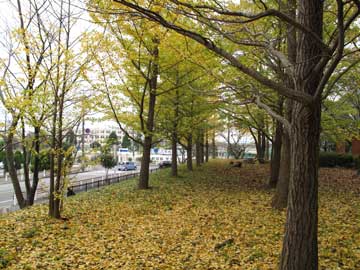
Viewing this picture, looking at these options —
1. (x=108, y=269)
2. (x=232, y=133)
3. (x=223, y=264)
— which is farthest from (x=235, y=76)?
(x=232, y=133)

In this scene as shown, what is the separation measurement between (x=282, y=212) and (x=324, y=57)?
5.38 meters

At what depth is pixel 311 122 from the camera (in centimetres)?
336

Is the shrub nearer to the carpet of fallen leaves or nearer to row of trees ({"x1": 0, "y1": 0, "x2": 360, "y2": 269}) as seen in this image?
the carpet of fallen leaves

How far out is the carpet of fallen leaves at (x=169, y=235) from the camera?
4516mm

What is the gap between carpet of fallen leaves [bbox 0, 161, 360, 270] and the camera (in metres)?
4.52

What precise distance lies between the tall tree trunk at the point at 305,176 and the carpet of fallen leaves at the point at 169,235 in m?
0.96

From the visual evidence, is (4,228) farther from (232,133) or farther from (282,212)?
(232,133)

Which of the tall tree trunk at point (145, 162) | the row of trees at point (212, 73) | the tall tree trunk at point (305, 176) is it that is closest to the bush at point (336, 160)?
the row of trees at point (212, 73)

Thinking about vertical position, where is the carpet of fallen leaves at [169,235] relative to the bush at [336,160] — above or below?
below

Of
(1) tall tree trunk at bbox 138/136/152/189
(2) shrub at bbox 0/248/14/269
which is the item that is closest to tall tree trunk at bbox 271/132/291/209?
(1) tall tree trunk at bbox 138/136/152/189

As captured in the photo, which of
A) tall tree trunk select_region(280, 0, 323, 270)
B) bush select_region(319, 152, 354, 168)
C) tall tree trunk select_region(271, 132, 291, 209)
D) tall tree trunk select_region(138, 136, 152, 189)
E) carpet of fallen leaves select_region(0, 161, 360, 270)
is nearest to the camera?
tall tree trunk select_region(280, 0, 323, 270)

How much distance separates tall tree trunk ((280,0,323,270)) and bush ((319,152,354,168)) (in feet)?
62.1

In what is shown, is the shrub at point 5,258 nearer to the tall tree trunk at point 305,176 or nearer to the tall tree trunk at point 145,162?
the tall tree trunk at point 305,176

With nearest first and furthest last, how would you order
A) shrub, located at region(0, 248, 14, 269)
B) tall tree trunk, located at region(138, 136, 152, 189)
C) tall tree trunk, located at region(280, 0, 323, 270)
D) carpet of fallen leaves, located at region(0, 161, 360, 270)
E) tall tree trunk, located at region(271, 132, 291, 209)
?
tall tree trunk, located at region(280, 0, 323, 270) → shrub, located at region(0, 248, 14, 269) → carpet of fallen leaves, located at region(0, 161, 360, 270) → tall tree trunk, located at region(271, 132, 291, 209) → tall tree trunk, located at region(138, 136, 152, 189)
